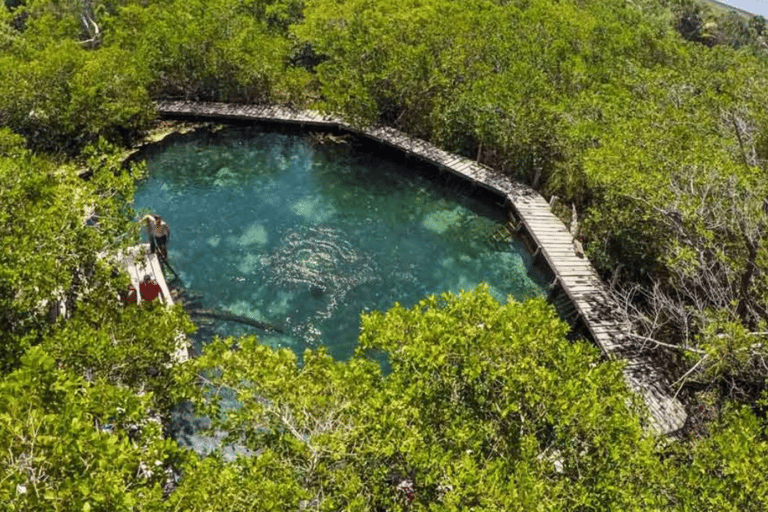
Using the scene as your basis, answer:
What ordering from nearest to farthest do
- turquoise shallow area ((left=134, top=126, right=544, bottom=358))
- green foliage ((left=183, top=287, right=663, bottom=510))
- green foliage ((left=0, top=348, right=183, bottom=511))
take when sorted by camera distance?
green foliage ((left=0, top=348, right=183, bottom=511)), green foliage ((left=183, top=287, right=663, bottom=510)), turquoise shallow area ((left=134, top=126, right=544, bottom=358))

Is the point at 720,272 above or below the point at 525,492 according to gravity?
below

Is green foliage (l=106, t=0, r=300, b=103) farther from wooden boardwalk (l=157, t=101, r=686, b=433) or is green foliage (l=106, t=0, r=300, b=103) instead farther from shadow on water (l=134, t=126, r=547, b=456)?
shadow on water (l=134, t=126, r=547, b=456)


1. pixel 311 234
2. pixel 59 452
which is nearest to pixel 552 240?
pixel 311 234

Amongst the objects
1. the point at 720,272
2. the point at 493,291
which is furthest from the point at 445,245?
the point at 720,272

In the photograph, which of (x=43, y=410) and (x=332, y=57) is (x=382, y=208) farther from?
(x=43, y=410)

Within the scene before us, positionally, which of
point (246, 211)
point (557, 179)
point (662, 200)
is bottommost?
point (246, 211)

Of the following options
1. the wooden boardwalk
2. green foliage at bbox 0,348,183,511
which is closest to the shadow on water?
the wooden boardwalk
